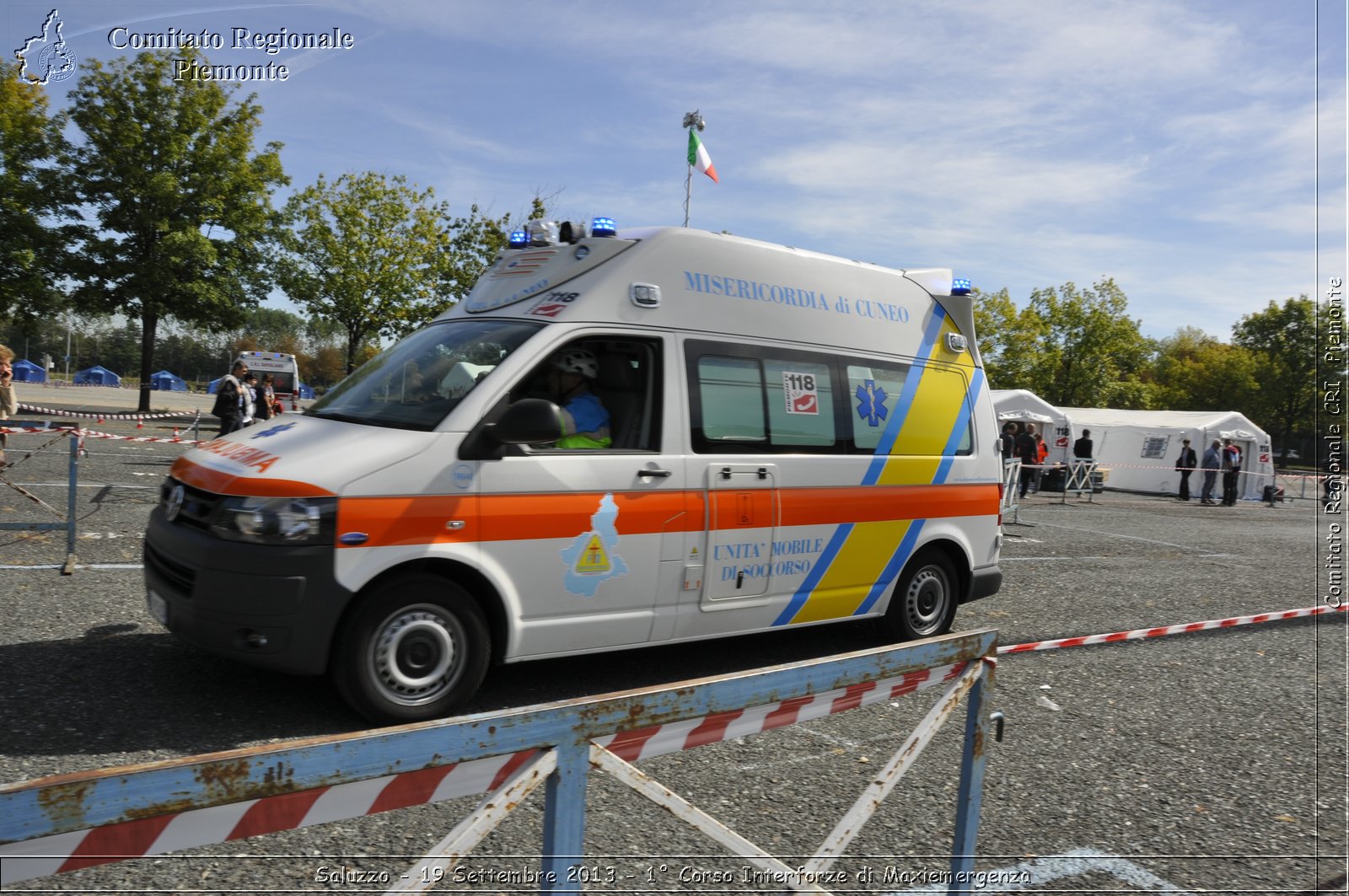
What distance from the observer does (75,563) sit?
25.4 feet

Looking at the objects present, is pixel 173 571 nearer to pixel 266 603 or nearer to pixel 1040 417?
pixel 266 603

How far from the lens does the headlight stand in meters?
4.30

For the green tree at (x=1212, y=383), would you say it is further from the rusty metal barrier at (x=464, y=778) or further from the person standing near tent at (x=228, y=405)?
the rusty metal barrier at (x=464, y=778)

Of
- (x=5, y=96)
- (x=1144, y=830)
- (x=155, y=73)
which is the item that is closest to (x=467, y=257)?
(x=155, y=73)

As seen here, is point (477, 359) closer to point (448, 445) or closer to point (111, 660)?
point (448, 445)

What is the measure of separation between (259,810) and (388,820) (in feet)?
7.54

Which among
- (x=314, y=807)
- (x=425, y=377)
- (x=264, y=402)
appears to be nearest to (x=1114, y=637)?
(x=425, y=377)

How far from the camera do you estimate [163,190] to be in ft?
97.9

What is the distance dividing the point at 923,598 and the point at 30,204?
32.1m

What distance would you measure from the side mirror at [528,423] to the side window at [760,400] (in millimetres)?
1045

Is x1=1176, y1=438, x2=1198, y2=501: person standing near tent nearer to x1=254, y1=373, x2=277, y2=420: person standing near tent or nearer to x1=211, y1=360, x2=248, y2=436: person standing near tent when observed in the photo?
x1=254, y1=373, x2=277, y2=420: person standing near tent

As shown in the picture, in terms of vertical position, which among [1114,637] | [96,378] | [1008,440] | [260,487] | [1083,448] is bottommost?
[1114,637]

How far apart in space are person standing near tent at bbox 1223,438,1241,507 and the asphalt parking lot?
22.8 meters

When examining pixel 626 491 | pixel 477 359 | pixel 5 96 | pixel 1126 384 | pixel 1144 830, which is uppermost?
pixel 5 96
